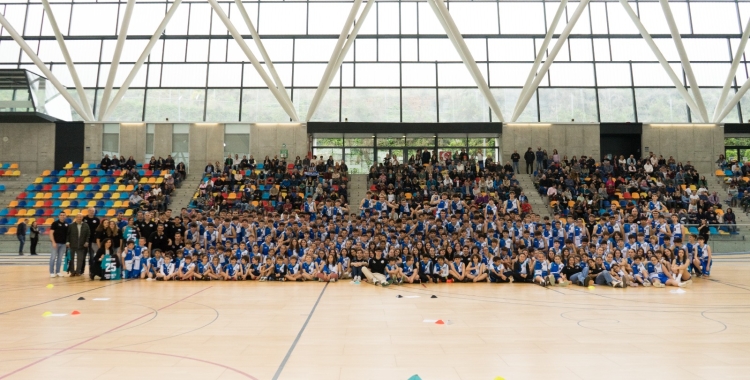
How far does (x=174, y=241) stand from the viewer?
60.7ft

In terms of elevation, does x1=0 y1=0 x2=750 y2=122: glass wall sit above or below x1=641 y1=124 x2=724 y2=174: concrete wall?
above

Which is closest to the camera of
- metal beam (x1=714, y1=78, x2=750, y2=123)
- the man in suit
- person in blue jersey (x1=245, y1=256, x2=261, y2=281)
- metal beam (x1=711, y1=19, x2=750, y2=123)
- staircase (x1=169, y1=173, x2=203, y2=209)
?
the man in suit

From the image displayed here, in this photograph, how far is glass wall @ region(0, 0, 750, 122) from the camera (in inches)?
1441

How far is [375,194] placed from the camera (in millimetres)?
26109

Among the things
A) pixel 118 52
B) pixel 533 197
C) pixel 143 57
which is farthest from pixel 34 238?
pixel 533 197

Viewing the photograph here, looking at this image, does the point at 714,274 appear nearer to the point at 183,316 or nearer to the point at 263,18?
the point at 183,316

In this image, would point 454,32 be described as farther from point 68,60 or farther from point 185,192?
point 68,60

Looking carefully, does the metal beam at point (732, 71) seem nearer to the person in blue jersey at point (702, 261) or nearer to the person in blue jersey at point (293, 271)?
the person in blue jersey at point (702, 261)

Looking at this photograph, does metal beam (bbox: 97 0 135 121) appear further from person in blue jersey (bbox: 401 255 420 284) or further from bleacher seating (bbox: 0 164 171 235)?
person in blue jersey (bbox: 401 255 420 284)

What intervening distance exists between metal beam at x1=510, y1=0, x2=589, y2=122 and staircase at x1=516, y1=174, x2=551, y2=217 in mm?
3823

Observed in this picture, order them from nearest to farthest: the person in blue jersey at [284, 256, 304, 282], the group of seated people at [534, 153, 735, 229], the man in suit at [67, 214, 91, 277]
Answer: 1. the person in blue jersey at [284, 256, 304, 282]
2. the man in suit at [67, 214, 91, 277]
3. the group of seated people at [534, 153, 735, 229]

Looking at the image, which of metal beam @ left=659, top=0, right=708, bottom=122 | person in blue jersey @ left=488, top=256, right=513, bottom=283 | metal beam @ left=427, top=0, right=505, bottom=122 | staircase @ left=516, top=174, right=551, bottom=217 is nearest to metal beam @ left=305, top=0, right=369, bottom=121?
metal beam @ left=427, top=0, right=505, bottom=122

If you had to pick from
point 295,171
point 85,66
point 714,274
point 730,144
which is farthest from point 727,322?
point 85,66

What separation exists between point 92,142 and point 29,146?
3.84 metres
